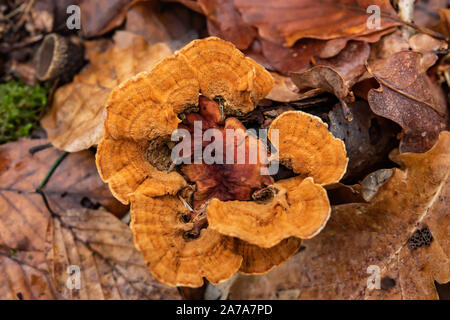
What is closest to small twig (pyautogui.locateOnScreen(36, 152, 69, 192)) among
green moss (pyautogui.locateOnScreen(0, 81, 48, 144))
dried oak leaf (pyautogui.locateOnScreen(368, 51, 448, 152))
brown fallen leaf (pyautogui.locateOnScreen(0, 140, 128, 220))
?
brown fallen leaf (pyautogui.locateOnScreen(0, 140, 128, 220))

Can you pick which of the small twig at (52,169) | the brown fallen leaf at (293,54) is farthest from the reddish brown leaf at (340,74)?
the small twig at (52,169)

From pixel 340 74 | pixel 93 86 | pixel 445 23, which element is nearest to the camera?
pixel 340 74

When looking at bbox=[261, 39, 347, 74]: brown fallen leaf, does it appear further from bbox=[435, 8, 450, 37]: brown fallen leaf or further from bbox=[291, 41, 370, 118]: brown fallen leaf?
bbox=[435, 8, 450, 37]: brown fallen leaf

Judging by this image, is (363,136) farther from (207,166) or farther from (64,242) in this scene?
(64,242)

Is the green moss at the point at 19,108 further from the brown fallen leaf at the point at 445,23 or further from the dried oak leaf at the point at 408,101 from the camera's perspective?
the brown fallen leaf at the point at 445,23

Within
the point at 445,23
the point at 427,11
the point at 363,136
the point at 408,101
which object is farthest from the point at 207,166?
the point at 427,11

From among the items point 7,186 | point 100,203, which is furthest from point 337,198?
point 7,186

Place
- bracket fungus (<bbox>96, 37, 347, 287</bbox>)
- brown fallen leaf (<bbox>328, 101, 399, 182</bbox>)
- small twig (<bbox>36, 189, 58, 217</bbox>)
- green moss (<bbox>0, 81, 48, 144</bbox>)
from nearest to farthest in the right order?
bracket fungus (<bbox>96, 37, 347, 287</bbox>) → brown fallen leaf (<bbox>328, 101, 399, 182</bbox>) → small twig (<bbox>36, 189, 58, 217</bbox>) → green moss (<bbox>0, 81, 48, 144</bbox>)
